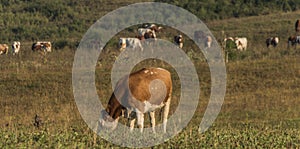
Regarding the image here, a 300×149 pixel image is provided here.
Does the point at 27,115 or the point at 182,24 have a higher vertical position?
the point at 182,24

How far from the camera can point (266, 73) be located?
3353 cm

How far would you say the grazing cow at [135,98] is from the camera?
49.7 feet

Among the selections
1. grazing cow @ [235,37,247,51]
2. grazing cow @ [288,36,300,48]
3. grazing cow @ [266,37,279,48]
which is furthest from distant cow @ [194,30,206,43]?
grazing cow @ [288,36,300,48]

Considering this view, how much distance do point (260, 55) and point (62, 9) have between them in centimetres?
3353

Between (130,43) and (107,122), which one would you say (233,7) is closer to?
(130,43)

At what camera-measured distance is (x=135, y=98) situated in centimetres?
1529

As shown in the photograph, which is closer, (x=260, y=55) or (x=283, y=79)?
(x=283, y=79)

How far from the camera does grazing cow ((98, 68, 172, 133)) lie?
1514 centimetres

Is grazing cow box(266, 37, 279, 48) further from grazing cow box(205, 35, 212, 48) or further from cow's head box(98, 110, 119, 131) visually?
cow's head box(98, 110, 119, 131)

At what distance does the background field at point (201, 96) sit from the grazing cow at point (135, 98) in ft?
2.00

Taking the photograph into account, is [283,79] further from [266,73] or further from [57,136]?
[57,136]

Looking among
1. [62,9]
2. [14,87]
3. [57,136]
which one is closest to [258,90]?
[14,87]

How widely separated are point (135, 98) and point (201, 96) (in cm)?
1442

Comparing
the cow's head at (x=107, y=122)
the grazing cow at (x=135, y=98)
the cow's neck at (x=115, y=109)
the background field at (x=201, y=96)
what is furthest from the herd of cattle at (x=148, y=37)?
the cow's head at (x=107, y=122)
